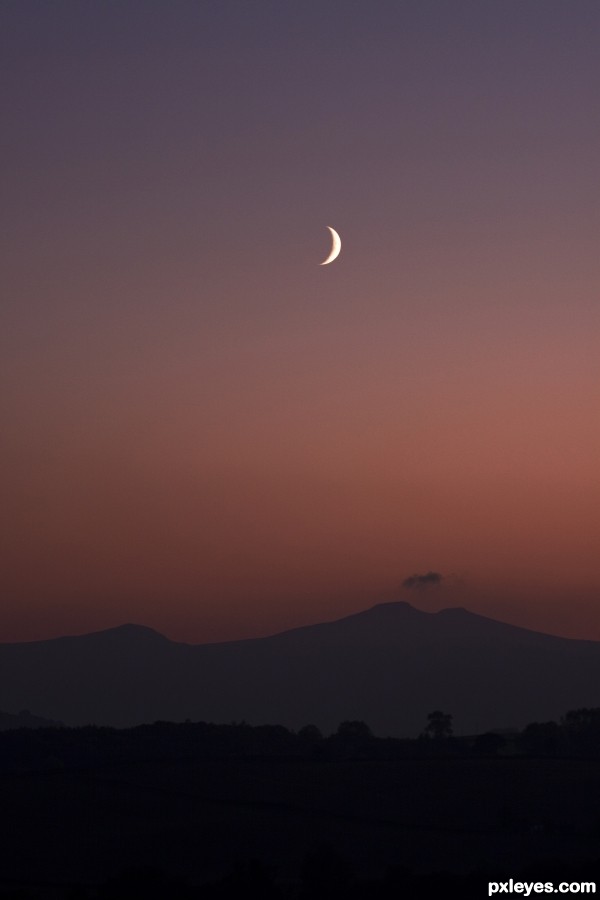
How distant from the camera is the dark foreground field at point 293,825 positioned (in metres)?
59.8

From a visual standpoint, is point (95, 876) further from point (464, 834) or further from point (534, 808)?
point (534, 808)

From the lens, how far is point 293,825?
8606 cm

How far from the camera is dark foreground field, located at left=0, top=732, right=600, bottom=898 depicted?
59.8 m

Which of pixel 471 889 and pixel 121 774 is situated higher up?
pixel 121 774

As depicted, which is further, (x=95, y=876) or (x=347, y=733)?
(x=347, y=733)

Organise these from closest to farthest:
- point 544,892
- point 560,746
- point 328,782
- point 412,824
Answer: point 544,892
point 412,824
point 328,782
point 560,746

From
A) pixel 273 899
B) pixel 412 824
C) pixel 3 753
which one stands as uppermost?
pixel 3 753

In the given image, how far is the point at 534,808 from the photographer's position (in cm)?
9288

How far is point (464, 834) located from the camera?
8244 cm

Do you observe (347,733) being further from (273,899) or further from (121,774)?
(273,899)

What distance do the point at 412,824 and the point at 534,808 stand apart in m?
9.92

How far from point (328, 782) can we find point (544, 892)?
169 ft

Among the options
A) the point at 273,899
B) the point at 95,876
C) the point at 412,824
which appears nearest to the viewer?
the point at 273,899

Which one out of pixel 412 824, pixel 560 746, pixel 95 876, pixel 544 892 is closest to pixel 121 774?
pixel 412 824
